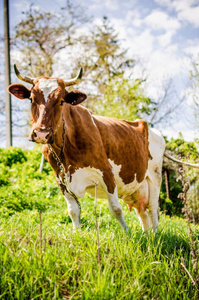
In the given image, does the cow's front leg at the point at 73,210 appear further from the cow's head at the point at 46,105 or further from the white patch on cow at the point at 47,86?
the white patch on cow at the point at 47,86

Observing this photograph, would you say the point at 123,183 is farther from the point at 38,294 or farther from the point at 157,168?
the point at 38,294

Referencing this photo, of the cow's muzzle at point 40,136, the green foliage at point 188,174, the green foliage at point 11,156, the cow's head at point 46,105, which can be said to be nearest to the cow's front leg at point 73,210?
the cow's head at point 46,105

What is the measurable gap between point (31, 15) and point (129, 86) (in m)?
6.37

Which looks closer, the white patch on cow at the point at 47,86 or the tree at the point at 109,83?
the white patch on cow at the point at 47,86

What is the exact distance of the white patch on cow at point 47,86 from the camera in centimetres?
367

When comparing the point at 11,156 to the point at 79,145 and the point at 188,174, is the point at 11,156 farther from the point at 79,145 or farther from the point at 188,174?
the point at 79,145

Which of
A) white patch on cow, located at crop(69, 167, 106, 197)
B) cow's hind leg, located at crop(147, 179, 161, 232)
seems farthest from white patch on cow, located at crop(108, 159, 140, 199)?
cow's hind leg, located at crop(147, 179, 161, 232)

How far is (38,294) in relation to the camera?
2414 mm

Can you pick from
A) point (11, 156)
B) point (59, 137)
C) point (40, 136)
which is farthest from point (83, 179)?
point (11, 156)

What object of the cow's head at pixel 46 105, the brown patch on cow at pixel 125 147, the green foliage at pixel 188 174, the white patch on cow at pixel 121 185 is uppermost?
the cow's head at pixel 46 105

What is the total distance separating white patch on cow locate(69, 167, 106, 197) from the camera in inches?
165

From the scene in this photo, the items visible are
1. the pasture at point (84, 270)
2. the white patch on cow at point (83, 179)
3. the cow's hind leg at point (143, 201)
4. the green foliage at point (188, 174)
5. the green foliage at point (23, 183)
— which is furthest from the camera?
the green foliage at point (188, 174)

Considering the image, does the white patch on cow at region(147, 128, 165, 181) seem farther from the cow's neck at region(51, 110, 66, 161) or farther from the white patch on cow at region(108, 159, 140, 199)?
the cow's neck at region(51, 110, 66, 161)

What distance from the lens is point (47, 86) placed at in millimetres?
3719
